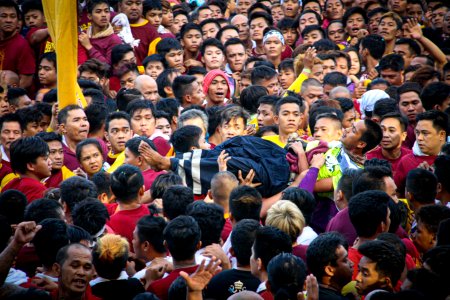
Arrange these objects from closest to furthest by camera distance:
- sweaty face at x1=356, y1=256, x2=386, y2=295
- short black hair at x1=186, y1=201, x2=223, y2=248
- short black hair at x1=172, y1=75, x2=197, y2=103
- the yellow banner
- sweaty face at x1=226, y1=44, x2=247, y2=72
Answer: sweaty face at x1=356, y1=256, x2=386, y2=295, short black hair at x1=186, y1=201, x2=223, y2=248, the yellow banner, short black hair at x1=172, y1=75, x2=197, y2=103, sweaty face at x1=226, y1=44, x2=247, y2=72

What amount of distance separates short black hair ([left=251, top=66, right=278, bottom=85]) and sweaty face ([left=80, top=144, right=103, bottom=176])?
326 cm

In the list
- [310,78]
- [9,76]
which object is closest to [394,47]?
[310,78]

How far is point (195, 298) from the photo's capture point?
5.86 meters

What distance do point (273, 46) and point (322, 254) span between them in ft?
26.1

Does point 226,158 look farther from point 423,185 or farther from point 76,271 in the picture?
point 76,271

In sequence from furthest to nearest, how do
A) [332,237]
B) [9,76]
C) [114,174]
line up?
1. [9,76]
2. [114,174]
3. [332,237]

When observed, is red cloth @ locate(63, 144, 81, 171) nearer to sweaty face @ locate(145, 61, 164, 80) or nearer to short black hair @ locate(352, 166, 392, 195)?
sweaty face @ locate(145, 61, 164, 80)

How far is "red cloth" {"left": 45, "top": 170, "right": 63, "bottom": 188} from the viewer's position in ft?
29.7

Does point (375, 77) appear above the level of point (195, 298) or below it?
below

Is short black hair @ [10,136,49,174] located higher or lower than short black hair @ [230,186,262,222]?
lower

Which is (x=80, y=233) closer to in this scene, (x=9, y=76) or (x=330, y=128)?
(x=330, y=128)

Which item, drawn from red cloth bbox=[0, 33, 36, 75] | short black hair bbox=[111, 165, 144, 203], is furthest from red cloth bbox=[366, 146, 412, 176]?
red cloth bbox=[0, 33, 36, 75]

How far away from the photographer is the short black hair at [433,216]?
281 inches

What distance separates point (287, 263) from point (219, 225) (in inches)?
46.8
